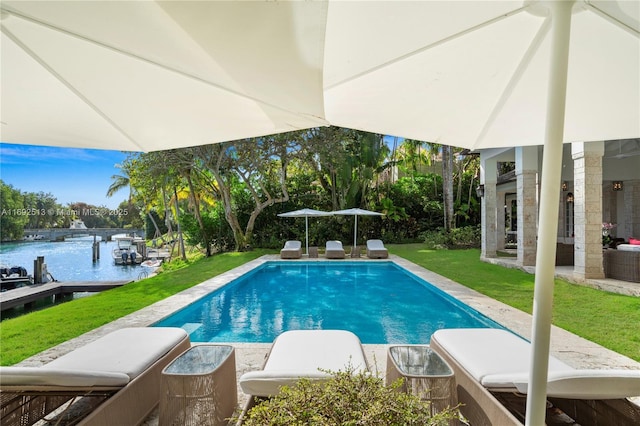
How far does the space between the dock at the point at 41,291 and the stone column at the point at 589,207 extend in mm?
14186

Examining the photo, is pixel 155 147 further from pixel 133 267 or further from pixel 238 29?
pixel 133 267

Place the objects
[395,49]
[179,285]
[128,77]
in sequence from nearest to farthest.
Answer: [395,49] → [128,77] → [179,285]

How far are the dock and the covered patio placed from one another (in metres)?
12.4

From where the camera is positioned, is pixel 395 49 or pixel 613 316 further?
pixel 613 316

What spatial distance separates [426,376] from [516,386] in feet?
1.96

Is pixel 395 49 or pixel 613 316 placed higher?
pixel 395 49

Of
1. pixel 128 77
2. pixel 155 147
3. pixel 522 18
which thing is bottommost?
pixel 155 147

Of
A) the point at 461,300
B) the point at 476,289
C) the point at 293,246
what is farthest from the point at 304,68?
the point at 293,246

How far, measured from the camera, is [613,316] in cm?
591

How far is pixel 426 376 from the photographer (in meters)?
2.32

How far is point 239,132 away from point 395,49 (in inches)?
63.8

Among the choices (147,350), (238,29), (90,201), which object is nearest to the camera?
(238,29)

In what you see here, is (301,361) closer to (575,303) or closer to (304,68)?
(304,68)

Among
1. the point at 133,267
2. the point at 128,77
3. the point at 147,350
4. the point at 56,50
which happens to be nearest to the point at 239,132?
the point at 128,77
